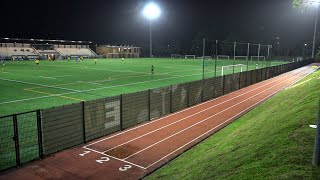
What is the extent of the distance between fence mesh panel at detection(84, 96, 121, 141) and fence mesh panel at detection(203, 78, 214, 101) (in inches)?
389

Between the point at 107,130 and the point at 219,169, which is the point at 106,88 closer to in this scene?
the point at 107,130

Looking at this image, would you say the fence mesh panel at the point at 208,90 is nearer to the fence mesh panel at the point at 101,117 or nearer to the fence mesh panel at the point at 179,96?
the fence mesh panel at the point at 179,96

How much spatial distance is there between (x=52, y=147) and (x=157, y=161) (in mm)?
4057

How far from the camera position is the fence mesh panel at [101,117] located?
41.0ft

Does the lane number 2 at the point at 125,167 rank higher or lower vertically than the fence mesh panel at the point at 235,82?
lower

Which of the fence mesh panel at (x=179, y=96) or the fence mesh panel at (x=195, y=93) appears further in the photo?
the fence mesh panel at (x=195, y=93)

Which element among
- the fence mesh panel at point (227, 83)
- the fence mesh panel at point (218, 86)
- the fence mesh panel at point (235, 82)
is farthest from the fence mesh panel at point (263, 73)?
the fence mesh panel at point (218, 86)

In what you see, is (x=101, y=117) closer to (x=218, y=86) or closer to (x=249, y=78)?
(x=218, y=86)

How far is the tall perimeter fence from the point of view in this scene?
10.6 m

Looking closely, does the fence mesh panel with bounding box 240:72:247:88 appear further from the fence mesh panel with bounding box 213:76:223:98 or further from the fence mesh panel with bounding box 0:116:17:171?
the fence mesh panel with bounding box 0:116:17:171

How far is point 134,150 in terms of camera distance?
11.6 m

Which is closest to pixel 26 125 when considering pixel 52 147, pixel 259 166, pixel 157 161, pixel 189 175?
pixel 52 147

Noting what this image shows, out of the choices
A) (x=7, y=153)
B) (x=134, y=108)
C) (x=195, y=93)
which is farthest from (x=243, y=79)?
(x=7, y=153)

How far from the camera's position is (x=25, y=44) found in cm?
9194
